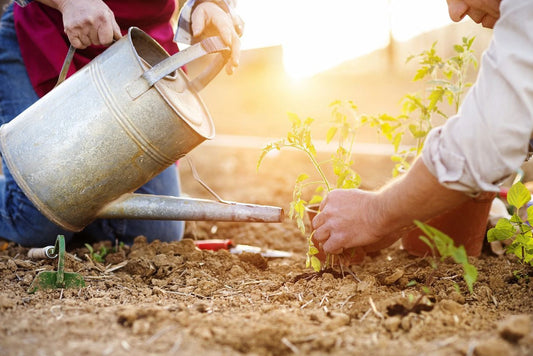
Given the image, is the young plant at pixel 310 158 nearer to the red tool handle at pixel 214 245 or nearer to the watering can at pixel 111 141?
the watering can at pixel 111 141

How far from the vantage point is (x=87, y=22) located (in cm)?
195

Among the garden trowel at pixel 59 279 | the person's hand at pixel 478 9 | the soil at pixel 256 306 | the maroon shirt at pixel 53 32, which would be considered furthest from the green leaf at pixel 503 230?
the maroon shirt at pixel 53 32

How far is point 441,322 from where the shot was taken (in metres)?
1.43

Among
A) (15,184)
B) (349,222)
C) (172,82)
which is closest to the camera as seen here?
(349,222)

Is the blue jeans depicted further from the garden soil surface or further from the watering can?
the watering can

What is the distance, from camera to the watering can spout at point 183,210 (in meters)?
2.00

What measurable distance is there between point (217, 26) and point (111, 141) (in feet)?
2.27

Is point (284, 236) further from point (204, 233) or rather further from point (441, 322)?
point (441, 322)

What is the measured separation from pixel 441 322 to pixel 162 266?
1126mm

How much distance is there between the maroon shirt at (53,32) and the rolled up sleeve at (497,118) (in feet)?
5.46

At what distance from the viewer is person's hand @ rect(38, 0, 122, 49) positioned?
1.95 m

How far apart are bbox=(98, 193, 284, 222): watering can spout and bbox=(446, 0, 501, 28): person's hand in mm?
958

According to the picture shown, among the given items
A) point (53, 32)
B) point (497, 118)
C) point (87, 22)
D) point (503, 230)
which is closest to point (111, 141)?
point (87, 22)

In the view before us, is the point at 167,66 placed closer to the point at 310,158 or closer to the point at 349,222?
the point at 310,158
